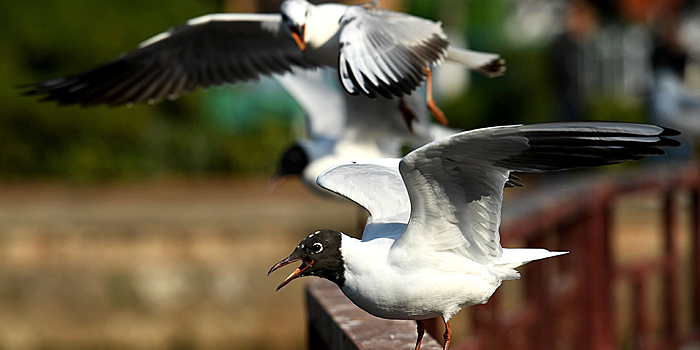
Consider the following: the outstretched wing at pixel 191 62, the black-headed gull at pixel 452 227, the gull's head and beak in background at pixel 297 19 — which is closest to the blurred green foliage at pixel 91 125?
the outstretched wing at pixel 191 62

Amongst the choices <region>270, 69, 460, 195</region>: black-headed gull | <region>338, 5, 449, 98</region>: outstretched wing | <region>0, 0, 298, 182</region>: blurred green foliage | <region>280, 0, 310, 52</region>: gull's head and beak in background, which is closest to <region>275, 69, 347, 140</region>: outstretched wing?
<region>270, 69, 460, 195</region>: black-headed gull

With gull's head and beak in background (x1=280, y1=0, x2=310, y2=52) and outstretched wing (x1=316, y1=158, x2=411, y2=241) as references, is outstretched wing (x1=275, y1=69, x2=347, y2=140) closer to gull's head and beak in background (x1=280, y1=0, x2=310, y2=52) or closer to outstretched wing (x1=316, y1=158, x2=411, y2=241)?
gull's head and beak in background (x1=280, y1=0, x2=310, y2=52)

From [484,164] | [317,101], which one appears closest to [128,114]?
[317,101]

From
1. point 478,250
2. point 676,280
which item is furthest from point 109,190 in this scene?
point 478,250

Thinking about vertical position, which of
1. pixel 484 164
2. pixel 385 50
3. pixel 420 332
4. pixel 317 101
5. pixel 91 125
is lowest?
pixel 91 125

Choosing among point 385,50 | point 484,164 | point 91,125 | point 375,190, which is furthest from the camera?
point 91,125

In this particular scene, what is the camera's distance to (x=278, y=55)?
3518 millimetres

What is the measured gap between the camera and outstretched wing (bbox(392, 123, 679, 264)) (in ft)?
5.37

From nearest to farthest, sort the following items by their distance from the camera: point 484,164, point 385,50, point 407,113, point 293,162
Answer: point 484,164
point 385,50
point 407,113
point 293,162

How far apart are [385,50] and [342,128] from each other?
2.19 metres

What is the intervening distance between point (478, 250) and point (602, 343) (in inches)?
125

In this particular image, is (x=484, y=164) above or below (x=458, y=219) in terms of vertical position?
above

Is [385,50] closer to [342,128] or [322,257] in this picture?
[322,257]

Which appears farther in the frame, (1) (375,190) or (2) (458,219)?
(1) (375,190)
